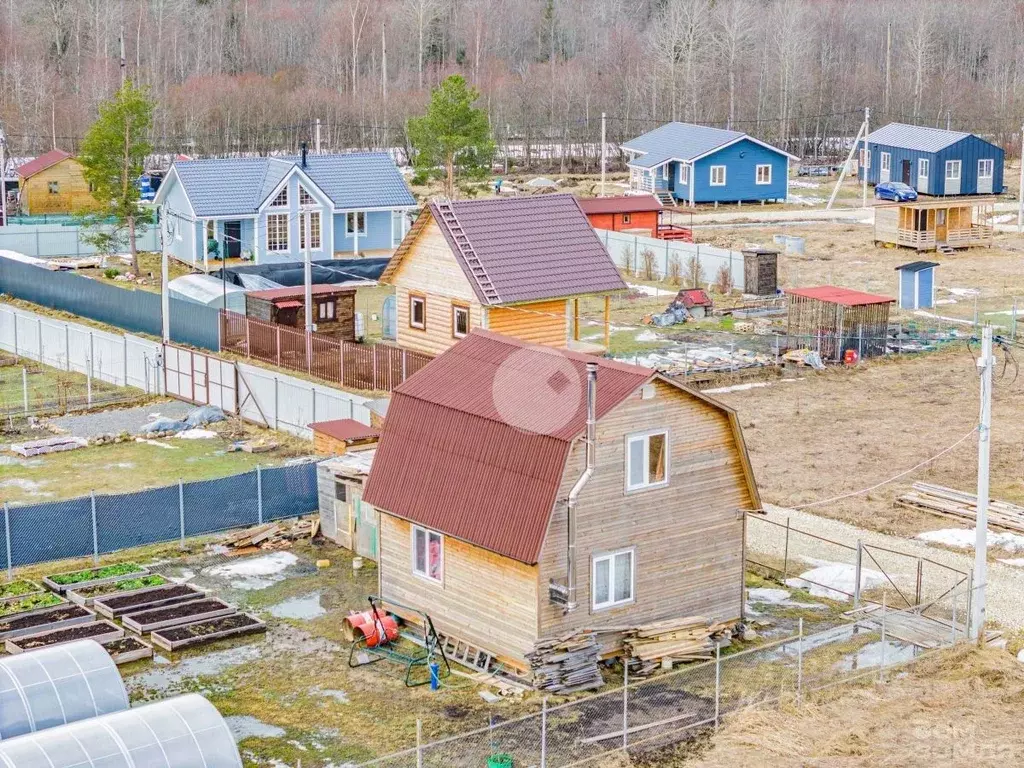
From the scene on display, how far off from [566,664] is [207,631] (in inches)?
249

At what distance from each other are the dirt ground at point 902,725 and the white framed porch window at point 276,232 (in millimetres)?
40382

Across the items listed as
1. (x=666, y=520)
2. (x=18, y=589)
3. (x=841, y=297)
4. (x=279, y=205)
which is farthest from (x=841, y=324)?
(x=18, y=589)

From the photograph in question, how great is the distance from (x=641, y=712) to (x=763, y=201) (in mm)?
62553

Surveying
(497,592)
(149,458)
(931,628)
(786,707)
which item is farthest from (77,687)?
(149,458)

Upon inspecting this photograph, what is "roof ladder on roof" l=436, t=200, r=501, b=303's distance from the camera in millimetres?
42000

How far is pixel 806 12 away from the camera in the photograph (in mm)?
133750

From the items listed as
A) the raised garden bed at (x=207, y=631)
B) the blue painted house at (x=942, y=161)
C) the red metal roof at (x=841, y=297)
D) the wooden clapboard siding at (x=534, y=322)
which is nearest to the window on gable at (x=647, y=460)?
the raised garden bed at (x=207, y=631)

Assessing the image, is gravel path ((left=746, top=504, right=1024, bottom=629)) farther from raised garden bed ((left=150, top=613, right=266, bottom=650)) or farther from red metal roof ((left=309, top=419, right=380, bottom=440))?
raised garden bed ((left=150, top=613, right=266, bottom=650))

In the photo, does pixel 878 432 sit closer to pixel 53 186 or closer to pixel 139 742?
pixel 139 742

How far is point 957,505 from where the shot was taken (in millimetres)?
33875

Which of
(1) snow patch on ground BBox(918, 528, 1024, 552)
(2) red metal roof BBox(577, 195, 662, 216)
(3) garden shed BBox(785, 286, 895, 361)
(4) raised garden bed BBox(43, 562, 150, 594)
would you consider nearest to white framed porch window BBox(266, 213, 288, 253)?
(2) red metal roof BBox(577, 195, 662, 216)

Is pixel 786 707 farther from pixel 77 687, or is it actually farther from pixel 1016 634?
pixel 77 687

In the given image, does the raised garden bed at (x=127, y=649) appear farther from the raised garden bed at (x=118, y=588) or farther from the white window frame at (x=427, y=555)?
the white window frame at (x=427, y=555)

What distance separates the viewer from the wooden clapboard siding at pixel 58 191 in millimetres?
77062
